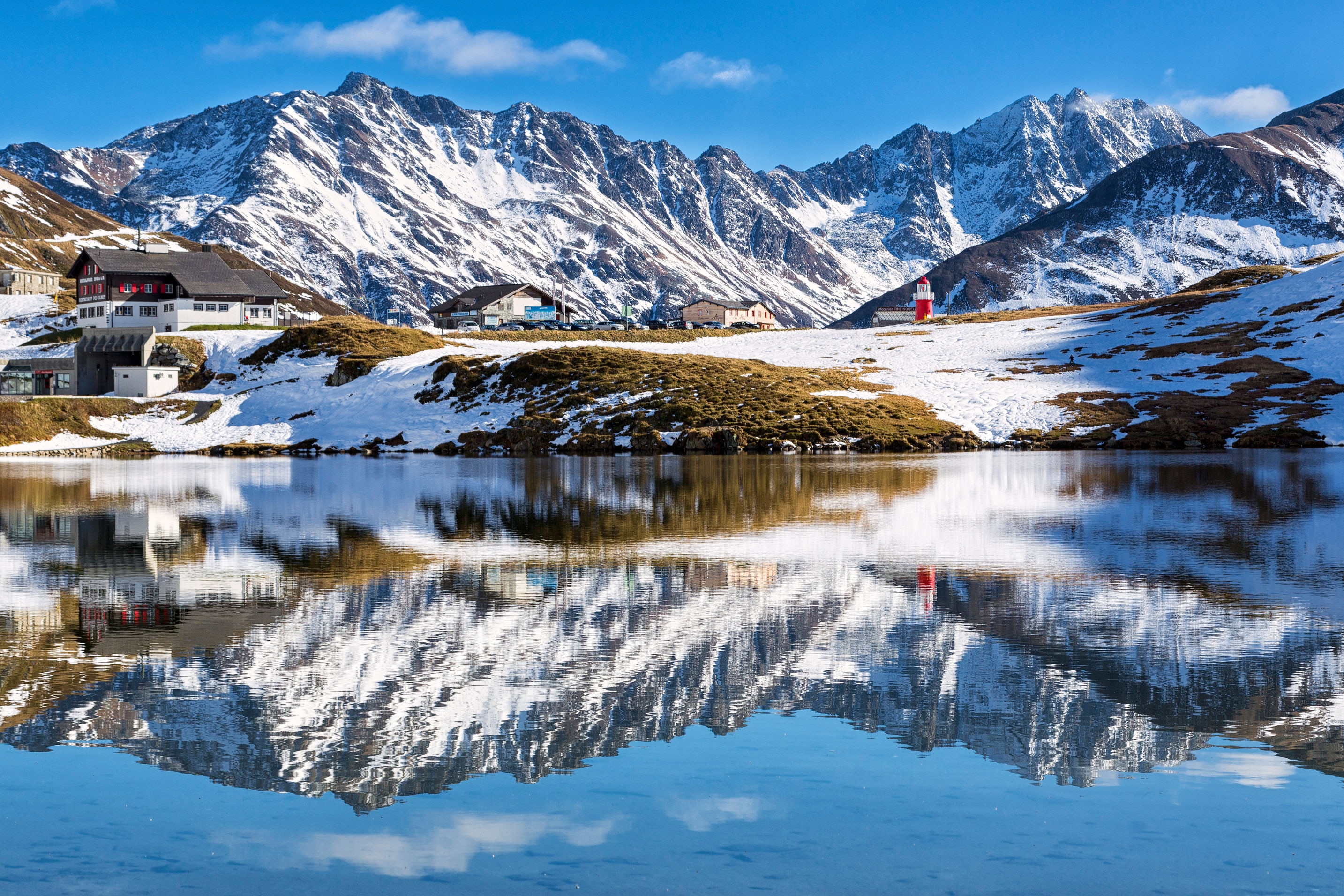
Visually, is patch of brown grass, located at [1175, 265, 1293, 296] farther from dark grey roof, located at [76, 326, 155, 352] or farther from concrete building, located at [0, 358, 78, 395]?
concrete building, located at [0, 358, 78, 395]

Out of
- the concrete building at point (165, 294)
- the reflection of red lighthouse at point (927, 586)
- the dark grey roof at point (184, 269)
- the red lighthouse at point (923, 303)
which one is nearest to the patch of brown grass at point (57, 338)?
the concrete building at point (165, 294)

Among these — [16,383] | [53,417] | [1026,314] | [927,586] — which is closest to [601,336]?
[1026,314]

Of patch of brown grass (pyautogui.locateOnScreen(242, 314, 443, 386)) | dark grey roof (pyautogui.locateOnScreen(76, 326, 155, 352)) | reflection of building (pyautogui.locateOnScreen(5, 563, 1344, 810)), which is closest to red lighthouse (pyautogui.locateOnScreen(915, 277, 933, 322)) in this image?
patch of brown grass (pyautogui.locateOnScreen(242, 314, 443, 386))

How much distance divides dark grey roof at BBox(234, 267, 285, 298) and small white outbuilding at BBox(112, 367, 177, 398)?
27038 millimetres

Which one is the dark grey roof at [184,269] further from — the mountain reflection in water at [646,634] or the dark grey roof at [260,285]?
the mountain reflection in water at [646,634]

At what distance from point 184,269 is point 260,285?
8361mm

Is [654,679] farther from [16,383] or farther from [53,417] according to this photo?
[16,383]

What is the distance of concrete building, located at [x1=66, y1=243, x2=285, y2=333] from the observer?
131875 mm

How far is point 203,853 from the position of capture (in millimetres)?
10156

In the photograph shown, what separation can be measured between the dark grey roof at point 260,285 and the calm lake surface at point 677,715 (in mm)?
112321

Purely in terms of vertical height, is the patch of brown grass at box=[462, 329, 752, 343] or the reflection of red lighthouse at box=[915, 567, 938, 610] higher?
the patch of brown grass at box=[462, 329, 752, 343]

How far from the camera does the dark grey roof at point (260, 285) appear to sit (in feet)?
450

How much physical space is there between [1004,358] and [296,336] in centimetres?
7017

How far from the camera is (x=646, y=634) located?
60.5 feet
